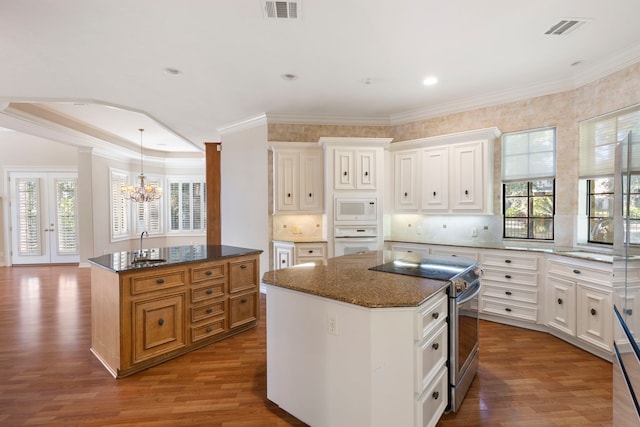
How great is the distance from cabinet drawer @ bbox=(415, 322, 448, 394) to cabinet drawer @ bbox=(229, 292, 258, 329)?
234 cm

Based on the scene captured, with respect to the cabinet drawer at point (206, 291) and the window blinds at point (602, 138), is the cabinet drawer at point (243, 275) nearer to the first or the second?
the cabinet drawer at point (206, 291)

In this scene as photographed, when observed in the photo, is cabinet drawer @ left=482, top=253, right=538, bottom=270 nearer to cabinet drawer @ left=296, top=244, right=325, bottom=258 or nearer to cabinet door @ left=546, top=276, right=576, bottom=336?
cabinet door @ left=546, top=276, right=576, bottom=336

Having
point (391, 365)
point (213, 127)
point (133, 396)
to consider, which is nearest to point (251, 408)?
point (133, 396)

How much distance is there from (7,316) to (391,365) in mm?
5334

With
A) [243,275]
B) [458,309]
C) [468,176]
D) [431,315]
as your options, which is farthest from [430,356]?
[468,176]

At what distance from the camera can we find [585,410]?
225 cm

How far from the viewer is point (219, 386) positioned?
102 inches

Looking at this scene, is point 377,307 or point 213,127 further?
point 213,127

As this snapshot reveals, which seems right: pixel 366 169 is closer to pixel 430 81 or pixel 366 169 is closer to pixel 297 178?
pixel 297 178

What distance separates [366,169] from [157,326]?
3.41 meters

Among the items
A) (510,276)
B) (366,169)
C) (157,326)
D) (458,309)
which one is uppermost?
(366,169)

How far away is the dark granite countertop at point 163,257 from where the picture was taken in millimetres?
2816

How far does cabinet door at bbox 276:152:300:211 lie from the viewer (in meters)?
5.00

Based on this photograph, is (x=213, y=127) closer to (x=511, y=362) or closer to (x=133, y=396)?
(x=133, y=396)
